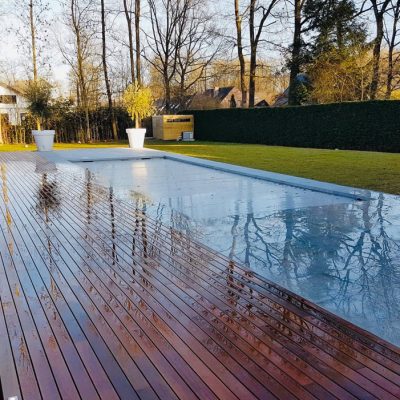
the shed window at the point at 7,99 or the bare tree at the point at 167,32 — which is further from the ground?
the bare tree at the point at 167,32

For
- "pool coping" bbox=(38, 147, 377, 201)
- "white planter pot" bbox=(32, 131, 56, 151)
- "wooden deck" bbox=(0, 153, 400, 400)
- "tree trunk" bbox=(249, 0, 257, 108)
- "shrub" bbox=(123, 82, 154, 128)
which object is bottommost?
"wooden deck" bbox=(0, 153, 400, 400)

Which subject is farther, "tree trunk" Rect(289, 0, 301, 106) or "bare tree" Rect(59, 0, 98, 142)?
"bare tree" Rect(59, 0, 98, 142)

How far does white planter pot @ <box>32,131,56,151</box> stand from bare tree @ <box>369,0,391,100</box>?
39.3ft

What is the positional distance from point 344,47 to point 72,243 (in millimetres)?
15430

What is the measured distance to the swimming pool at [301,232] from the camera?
Result: 2674 mm

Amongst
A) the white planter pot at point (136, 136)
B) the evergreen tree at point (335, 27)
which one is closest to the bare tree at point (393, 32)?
the evergreen tree at point (335, 27)

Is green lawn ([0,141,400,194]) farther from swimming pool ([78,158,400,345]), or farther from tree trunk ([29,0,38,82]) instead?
tree trunk ([29,0,38,82])

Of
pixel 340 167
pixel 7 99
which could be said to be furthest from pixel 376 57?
pixel 7 99

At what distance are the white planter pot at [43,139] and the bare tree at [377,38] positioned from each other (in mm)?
11979

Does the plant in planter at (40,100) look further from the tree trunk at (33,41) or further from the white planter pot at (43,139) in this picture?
the tree trunk at (33,41)

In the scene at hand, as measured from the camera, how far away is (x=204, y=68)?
83.2 feet

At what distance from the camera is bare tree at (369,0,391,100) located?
54.0 ft

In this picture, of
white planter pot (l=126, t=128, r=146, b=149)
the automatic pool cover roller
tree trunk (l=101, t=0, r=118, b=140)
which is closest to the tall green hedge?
the automatic pool cover roller

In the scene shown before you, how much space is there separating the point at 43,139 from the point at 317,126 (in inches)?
368
